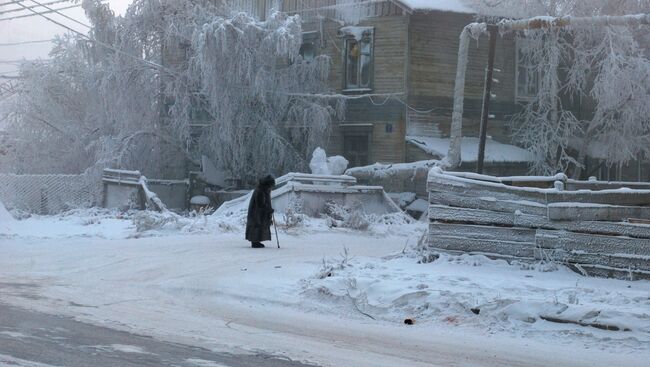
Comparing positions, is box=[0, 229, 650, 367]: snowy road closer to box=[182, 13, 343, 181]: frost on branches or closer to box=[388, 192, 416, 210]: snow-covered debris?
box=[388, 192, 416, 210]: snow-covered debris

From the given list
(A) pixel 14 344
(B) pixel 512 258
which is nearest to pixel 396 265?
(B) pixel 512 258

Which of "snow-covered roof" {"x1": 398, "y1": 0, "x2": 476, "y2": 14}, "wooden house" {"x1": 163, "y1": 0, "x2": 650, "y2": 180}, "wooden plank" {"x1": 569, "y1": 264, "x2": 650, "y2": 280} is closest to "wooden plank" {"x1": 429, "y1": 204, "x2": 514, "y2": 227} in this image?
"wooden plank" {"x1": 569, "y1": 264, "x2": 650, "y2": 280}

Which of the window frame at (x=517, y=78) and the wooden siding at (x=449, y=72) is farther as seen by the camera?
the window frame at (x=517, y=78)

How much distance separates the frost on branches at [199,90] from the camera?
2994 centimetres

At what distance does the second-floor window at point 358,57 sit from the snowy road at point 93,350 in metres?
23.8

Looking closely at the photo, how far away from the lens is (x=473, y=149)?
30.4 metres

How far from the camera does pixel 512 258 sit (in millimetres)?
12383

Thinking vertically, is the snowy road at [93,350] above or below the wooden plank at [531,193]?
below

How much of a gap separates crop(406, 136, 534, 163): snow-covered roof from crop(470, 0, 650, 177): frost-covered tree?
525mm

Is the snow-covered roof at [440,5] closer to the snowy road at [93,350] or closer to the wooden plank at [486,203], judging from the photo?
the wooden plank at [486,203]

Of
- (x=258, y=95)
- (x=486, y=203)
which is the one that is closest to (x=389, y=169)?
(x=258, y=95)

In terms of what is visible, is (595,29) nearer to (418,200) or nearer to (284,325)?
(418,200)

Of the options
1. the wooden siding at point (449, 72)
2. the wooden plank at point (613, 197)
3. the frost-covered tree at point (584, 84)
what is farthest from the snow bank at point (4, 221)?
the frost-covered tree at point (584, 84)

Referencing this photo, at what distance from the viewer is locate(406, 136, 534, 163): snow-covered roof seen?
29.7 metres
